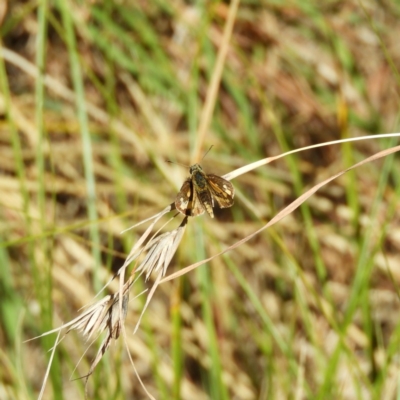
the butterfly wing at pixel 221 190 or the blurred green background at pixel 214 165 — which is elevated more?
the blurred green background at pixel 214 165

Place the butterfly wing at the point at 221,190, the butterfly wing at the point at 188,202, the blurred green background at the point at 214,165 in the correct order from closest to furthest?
the butterfly wing at the point at 188,202 → the butterfly wing at the point at 221,190 → the blurred green background at the point at 214,165

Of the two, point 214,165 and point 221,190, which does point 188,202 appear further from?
point 214,165

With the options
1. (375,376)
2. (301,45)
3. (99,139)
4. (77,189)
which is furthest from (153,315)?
(301,45)

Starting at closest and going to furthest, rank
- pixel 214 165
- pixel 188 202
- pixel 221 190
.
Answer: pixel 188 202
pixel 221 190
pixel 214 165

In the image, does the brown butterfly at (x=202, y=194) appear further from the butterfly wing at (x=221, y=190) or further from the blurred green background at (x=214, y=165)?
the blurred green background at (x=214, y=165)

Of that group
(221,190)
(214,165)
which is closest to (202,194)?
(221,190)

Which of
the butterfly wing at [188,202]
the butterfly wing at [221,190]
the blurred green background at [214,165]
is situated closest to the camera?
the butterfly wing at [188,202]

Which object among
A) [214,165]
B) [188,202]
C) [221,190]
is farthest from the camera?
[214,165]

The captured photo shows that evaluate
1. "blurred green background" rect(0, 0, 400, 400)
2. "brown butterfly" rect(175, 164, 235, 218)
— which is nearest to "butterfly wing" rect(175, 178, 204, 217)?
"brown butterfly" rect(175, 164, 235, 218)

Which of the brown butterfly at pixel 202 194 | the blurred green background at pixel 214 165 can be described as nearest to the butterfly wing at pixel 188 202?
the brown butterfly at pixel 202 194
